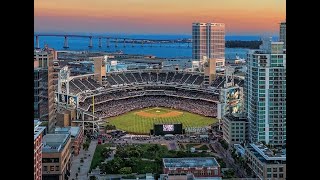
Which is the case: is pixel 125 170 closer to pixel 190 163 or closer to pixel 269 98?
pixel 190 163

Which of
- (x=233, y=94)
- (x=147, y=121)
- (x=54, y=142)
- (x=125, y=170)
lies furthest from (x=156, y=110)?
(x=125, y=170)

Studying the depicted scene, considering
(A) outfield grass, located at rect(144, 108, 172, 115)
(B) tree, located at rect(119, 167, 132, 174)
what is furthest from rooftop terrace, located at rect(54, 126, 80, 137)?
(A) outfield grass, located at rect(144, 108, 172, 115)

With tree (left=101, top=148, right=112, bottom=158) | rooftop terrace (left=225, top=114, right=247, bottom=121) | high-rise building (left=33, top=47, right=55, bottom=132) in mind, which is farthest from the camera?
rooftop terrace (left=225, top=114, right=247, bottom=121)

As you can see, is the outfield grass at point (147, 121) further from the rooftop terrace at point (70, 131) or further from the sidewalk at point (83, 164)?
the sidewalk at point (83, 164)

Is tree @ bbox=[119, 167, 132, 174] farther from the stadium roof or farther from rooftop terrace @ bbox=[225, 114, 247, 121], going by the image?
rooftop terrace @ bbox=[225, 114, 247, 121]
